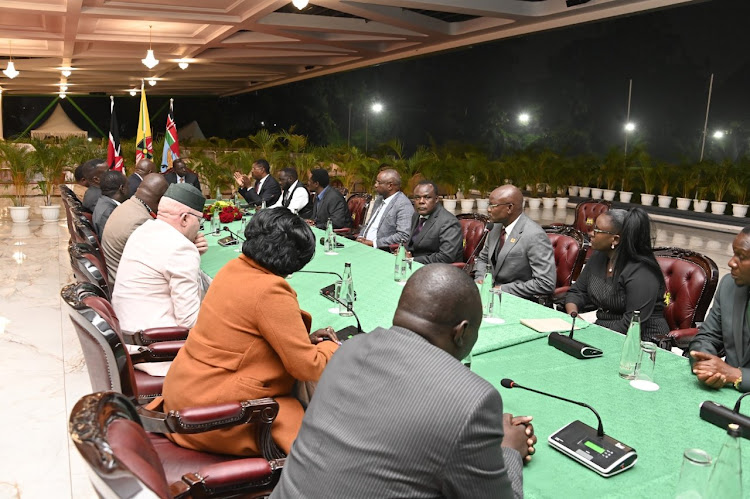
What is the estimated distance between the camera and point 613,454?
1599mm

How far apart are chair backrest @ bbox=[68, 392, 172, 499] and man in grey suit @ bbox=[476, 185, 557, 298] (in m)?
2.90

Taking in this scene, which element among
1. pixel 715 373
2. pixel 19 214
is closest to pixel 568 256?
pixel 715 373

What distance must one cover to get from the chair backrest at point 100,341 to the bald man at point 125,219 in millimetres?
1765

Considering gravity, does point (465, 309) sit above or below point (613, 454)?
above

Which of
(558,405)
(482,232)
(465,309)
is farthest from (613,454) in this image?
(482,232)

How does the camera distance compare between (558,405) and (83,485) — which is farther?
(83,485)

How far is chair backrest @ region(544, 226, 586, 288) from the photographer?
4.17 meters

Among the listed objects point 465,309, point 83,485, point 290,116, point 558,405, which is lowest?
point 83,485

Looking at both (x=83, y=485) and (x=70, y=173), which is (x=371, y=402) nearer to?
(x=83, y=485)

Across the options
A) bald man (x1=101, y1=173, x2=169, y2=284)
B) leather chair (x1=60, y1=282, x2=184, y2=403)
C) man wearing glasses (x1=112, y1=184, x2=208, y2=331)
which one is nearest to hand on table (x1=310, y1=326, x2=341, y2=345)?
leather chair (x1=60, y1=282, x2=184, y2=403)

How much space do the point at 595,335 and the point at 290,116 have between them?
1874 centimetres

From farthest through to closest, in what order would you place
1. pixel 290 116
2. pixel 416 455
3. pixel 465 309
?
pixel 290 116, pixel 465 309, pixel 416 455

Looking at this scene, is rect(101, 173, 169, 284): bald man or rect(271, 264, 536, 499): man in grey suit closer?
rect(271, 264, 536, 499): man in grey suit

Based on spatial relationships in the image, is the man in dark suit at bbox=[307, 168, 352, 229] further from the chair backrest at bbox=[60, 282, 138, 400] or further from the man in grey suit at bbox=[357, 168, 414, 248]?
the chair backrest at bbox=[60, 282, 138, 400]
